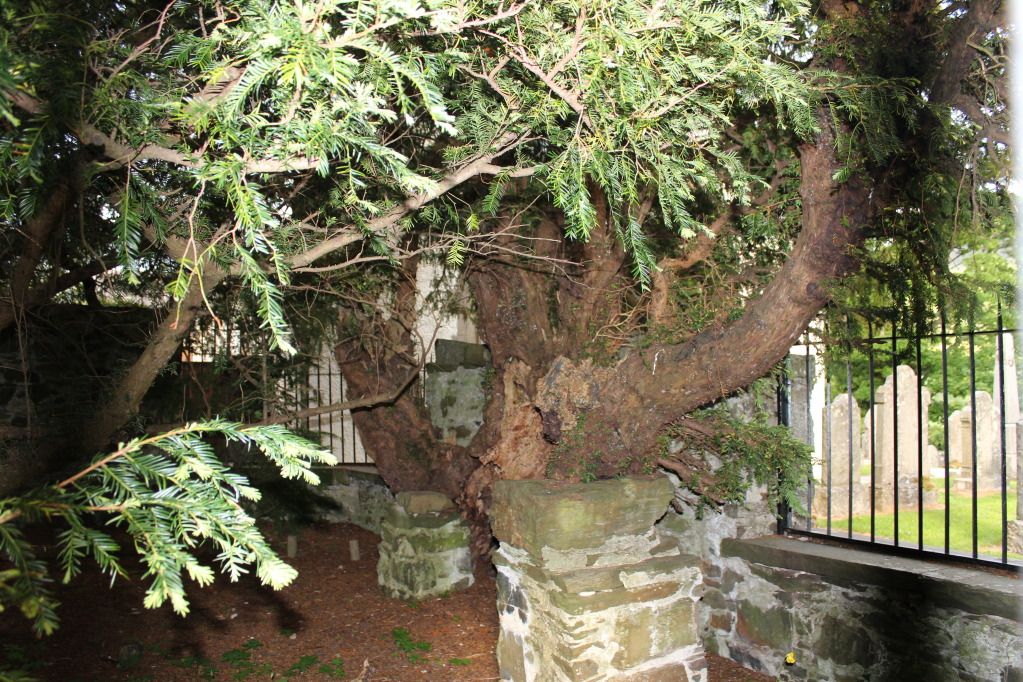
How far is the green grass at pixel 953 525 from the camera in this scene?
676cm

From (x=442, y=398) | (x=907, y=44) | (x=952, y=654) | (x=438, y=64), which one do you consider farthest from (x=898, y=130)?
(x=442, y=398)

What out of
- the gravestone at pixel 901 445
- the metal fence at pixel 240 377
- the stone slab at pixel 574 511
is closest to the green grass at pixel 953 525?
the gravestone at pixel 901 445

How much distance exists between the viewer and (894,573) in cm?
385

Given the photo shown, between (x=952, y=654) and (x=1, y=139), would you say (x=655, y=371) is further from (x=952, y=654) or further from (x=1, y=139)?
(x=1, y=139)

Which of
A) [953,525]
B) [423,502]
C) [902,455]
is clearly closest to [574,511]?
[423,502]

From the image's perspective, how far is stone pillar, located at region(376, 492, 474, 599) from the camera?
581 centimetres

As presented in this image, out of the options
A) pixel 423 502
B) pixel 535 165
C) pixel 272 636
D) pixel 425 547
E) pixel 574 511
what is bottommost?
pixel 272 636

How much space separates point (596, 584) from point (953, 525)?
20.9ft

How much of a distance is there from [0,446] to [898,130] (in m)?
4.51

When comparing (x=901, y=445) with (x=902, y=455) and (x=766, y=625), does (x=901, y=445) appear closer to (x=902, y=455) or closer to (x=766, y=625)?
(x=902, y=455)

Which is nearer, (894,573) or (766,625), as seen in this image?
(894,573)

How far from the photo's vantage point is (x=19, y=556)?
121 cm

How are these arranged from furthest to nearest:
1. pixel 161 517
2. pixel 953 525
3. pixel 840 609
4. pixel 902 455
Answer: pixel 902 455
pixel 953 525
pixel 840 609
pixel 161 517

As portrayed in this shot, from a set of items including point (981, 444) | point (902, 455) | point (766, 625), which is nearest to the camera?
point (766, 625)
